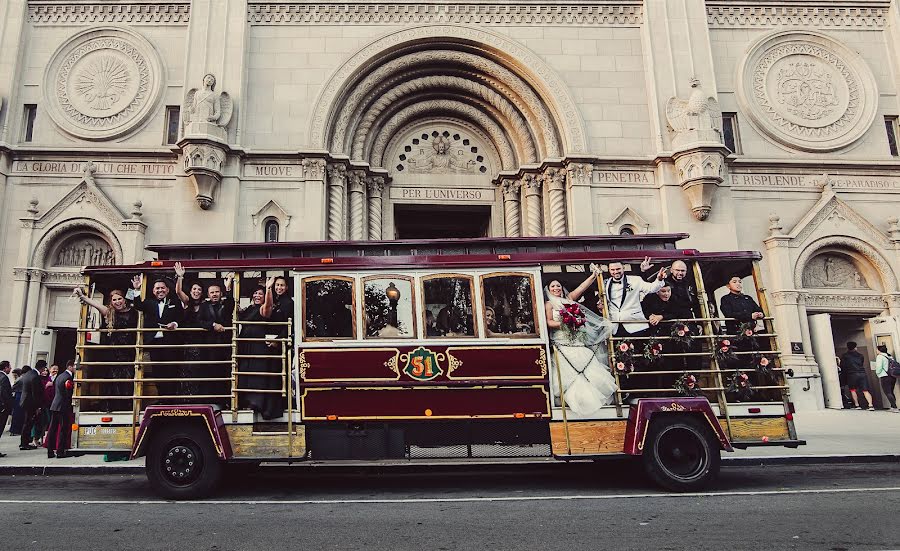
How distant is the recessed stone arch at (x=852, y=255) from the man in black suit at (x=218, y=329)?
52.3 ft

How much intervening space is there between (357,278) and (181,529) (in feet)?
12.0

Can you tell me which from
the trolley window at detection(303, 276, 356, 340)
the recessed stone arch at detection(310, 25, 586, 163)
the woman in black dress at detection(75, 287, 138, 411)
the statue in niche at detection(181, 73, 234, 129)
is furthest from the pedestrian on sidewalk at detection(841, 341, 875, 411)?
the statue in niche at detection(181, 73, 234, 129)

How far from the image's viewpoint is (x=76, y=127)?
1733cm

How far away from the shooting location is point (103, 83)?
1777cm

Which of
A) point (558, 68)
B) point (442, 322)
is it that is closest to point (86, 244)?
point (442, 322)

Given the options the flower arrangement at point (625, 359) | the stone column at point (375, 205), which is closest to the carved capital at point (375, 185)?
the stone column at point (375, 205)

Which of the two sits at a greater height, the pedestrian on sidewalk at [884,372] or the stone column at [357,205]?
the stone column at [357,205]

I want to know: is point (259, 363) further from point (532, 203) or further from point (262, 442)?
point (532, 203)

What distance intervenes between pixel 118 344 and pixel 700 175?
15.0 m

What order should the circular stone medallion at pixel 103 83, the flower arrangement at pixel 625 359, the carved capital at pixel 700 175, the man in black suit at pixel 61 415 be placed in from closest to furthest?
1. the flower arrangement at pixel 625 359
2. the man in black suit at pixel 61 415
3. the carved capital at pixel 700 175
4. the circular stone medallion at pixel 103 83

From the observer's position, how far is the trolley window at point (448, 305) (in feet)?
25.7

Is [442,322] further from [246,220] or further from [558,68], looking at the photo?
[558,68]

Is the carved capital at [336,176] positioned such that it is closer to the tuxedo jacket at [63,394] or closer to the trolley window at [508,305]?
the tuxedo jacket at [63,394]

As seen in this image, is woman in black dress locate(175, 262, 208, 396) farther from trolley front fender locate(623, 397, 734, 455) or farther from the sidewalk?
trolley front fender locate(623, 397, 734, 455)
